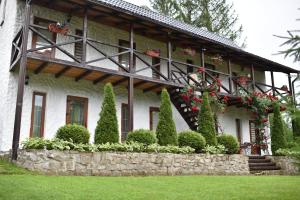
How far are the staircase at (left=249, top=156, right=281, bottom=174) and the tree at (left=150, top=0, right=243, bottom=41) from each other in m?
14.4

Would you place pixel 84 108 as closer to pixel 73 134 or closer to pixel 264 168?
pixel 73 134

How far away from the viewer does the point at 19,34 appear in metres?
11.7

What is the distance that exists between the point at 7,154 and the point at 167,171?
4999 mm

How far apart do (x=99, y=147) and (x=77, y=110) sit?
3.80 m

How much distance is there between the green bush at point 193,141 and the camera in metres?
12.1

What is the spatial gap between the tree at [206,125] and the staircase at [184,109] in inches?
46.8

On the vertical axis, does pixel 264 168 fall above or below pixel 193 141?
below

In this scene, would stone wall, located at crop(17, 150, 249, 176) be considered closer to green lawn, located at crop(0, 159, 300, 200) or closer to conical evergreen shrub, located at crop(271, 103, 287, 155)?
green lawn, located at crop(0, 159, 300, 200)

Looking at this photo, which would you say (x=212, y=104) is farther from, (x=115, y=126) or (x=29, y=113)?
(x=29, y=113)

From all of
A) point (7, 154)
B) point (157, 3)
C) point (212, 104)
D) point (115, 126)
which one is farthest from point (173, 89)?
point (157, 3)

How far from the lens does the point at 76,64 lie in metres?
11.5

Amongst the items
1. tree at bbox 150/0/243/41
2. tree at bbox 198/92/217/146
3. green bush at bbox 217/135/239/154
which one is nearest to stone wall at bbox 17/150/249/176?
green bush at bbox 217/135/239/154

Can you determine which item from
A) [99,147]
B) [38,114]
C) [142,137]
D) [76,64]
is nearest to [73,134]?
[99,147]

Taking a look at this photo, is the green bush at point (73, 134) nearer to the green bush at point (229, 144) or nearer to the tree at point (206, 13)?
the green bush at point (229, 144)
